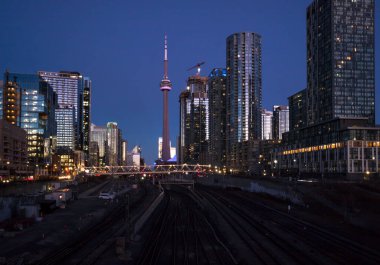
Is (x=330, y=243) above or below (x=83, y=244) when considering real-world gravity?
above

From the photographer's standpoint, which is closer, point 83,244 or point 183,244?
point 83,244

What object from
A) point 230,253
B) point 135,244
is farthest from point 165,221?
point 230,253

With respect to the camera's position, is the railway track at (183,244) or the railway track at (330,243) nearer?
the railway track at (330,243)

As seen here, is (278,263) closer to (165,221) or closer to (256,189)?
(165,221)

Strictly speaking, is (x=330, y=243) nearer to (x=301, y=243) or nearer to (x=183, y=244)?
(x=301, y=243)

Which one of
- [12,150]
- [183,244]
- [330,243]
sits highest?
[12,150]

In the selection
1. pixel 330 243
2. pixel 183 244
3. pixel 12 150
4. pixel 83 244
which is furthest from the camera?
pixel 12 150

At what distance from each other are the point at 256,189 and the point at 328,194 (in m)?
47.2

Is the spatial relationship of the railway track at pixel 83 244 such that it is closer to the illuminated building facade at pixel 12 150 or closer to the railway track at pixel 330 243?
the railway track at pixel 330 243

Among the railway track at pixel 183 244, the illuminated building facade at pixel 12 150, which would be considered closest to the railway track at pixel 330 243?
the railway track at pixel 183 244

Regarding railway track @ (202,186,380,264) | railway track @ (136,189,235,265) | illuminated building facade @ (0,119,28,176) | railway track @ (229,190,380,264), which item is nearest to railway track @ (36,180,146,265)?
railway track @ (136,189,235,265)

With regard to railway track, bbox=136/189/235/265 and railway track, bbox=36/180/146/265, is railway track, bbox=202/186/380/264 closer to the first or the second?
railway track, bbox=136/189/235/265

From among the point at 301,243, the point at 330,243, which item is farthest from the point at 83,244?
the point at 330,243

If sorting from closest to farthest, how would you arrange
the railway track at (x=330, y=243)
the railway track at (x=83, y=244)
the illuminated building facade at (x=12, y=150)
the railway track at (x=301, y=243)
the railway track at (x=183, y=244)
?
the railway track at (x=83, y=244) → the railway track at (x=301, y=243) → the railway track at (x=330, y=243) → the railway track at (x=183, y=244) → the illuminated building facade at (x=12, y=150)
